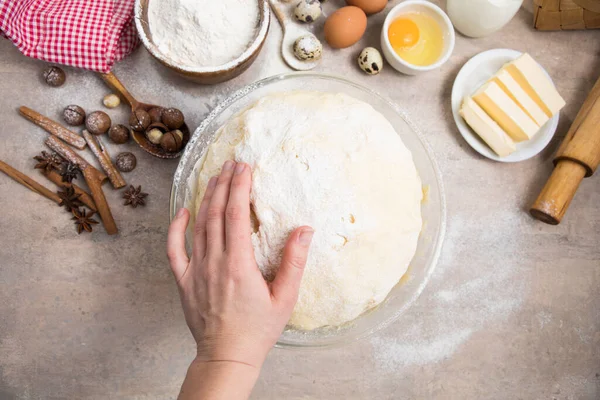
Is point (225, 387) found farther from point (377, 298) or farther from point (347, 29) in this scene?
point (347, 29)

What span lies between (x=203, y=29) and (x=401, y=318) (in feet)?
4.08

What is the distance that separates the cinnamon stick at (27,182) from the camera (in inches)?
64.1

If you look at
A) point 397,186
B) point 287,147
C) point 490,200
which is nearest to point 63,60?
point 287,147

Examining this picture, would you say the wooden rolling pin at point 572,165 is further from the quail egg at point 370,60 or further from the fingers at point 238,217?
the fingers at point 238,217

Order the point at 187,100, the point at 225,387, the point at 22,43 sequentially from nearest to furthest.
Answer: the point at 225,387
the point at 22,43
the point at 187,100

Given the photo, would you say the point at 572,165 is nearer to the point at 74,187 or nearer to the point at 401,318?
the point at 401,318

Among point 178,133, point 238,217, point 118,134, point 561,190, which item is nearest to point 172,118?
point 178,133

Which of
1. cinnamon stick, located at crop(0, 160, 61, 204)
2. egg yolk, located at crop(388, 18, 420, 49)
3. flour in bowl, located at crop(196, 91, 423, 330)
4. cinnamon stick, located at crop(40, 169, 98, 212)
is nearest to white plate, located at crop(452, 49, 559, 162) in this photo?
egg yolk, located at crop(388, 18, 420, 49)

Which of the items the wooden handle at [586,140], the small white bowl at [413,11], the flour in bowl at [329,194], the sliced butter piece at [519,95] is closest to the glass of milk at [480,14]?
the small white bowl at [413,11]

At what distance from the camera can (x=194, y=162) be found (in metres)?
1.47

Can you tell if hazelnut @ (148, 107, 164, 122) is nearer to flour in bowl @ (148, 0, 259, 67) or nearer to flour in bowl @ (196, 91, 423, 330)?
flour in bowl @ (148, 0, 259, 67)

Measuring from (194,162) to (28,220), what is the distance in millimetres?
699

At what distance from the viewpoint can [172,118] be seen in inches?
62.4

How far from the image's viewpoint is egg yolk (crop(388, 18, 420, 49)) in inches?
67.1
